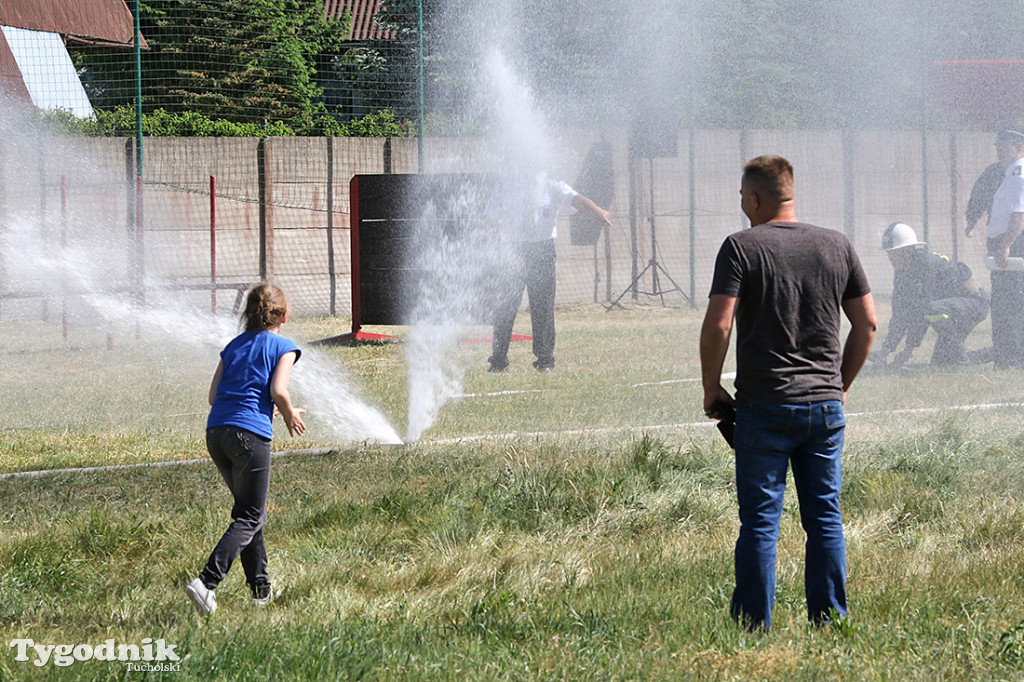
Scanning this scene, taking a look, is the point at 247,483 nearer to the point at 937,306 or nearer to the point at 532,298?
the point at 532,298

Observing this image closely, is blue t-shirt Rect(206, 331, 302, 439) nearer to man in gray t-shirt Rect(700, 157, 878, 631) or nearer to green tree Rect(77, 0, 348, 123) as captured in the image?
man in gray t-shirt Rect(700, 157, 878, 631)

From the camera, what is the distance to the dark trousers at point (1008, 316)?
984 cm

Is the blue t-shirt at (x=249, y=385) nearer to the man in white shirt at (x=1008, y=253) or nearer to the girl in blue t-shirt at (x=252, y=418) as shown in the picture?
the girl in blue t-shirt at (x=252, y=418)

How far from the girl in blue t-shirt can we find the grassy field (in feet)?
0.77

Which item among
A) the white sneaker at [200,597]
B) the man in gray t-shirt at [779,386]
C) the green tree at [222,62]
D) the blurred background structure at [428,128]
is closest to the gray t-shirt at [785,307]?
the man in gray t-shirt at [779,386]

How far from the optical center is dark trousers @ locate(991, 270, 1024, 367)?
32.3 feet

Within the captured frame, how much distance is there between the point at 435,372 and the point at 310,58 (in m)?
11.0

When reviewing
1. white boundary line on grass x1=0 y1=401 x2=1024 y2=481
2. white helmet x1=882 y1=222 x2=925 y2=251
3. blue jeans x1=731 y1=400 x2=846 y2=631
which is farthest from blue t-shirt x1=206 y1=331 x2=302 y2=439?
white helmet x1=882 y1=222 x2=925 y2=251

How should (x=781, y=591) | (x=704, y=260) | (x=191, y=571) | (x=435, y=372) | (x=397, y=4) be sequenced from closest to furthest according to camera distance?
1. (x=781, y=591)
2. (x=191, y=571)
3. (x=435, y=372)
4. (x=397, y=4)
5. (x=704, y=260)

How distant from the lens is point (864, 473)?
5340mm

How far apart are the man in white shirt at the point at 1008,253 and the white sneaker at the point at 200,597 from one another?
7.98 metres

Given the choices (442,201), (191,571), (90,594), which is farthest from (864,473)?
(442,201)

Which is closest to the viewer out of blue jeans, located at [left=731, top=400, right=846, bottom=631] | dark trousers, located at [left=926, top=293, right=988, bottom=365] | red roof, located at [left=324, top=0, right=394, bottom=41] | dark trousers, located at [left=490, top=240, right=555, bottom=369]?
blue jeans, located at [left=731, top=400, right=846, bottom=631]

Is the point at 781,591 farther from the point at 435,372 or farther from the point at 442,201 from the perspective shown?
the point at 442,201
